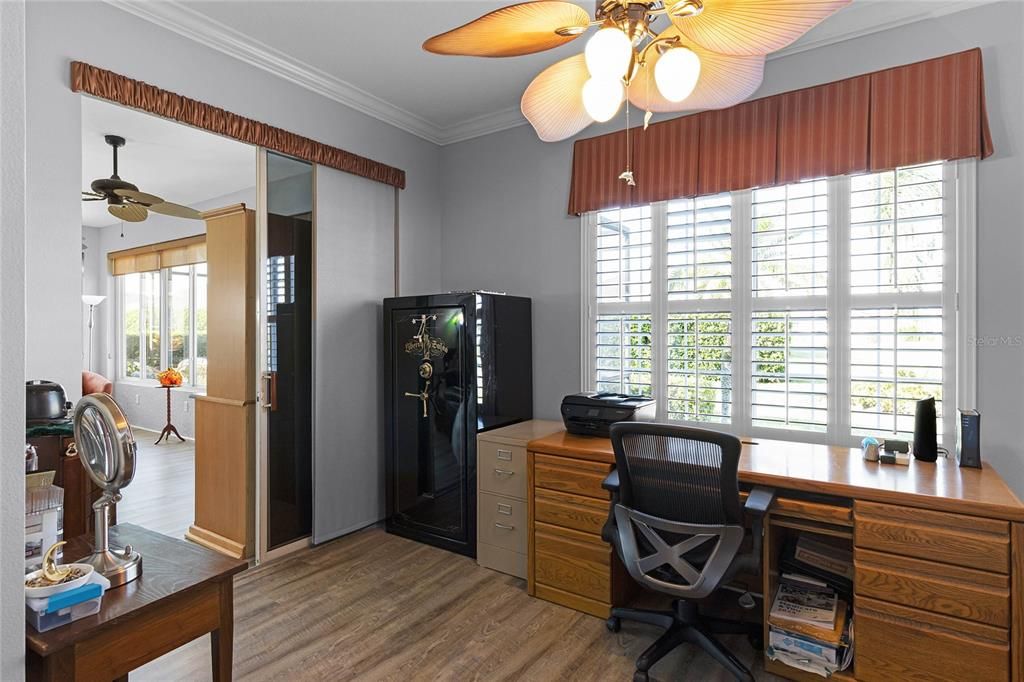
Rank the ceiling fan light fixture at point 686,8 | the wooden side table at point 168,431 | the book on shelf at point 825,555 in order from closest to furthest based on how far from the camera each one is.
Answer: the ceiling fan light fixture at point 686,8, the book on shelf at point 825,555, the wooden side table at point 168,431

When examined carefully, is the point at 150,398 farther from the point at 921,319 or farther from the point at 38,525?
the point at 921,319

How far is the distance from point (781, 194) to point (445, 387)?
2.12 meters

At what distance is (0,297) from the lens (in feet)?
3.08

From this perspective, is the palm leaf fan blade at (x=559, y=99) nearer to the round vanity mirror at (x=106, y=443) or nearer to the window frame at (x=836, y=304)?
the window frame at (x=836, y=304)

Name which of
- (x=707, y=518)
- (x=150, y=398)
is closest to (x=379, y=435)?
(x=707, y=518)

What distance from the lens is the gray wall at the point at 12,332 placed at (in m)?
0.95

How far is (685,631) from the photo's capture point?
6.83ft

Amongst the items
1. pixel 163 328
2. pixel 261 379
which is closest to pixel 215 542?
pixel 261 379

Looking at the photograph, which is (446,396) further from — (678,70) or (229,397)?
(678,70)

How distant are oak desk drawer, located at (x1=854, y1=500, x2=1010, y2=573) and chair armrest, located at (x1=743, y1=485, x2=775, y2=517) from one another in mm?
278

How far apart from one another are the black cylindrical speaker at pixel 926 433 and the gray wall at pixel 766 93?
0.30 meters

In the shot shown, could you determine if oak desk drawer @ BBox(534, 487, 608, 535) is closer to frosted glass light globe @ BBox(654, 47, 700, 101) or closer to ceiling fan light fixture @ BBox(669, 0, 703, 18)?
frosted glass light globe @ BBox(654, 47, 700, 101)

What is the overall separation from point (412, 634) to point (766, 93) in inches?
124

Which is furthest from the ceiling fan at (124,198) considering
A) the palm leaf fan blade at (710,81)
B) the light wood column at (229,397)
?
the palm leaf fan blade at (710,81)
